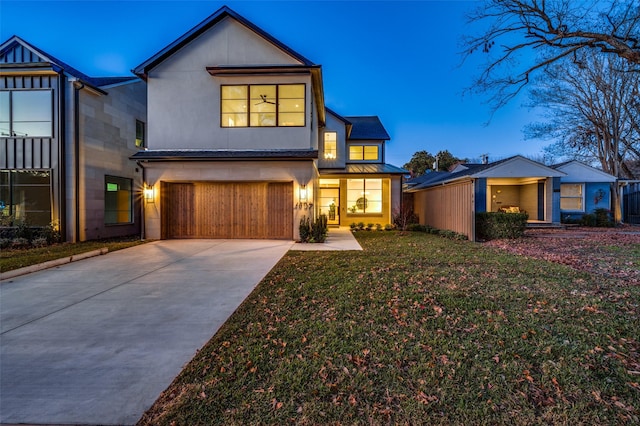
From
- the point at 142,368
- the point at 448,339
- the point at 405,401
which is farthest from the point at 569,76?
the point at 142,368

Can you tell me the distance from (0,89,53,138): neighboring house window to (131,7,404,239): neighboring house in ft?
10.3

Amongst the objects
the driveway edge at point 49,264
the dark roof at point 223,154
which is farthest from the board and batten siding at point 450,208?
the driveway edge at point 49,264

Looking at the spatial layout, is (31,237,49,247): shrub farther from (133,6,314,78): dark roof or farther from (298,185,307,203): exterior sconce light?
(298,185,307,203): exterior sconce light

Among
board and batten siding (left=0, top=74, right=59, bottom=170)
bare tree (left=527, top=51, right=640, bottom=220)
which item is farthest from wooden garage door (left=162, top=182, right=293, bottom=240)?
bare tree (left=527, top=51, right=640, bottom=220)

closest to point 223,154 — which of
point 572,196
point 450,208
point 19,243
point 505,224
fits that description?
point 19,243

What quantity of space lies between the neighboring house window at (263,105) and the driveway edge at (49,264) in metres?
5.70

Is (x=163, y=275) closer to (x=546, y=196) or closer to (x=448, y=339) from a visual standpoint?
(x=448, y=339)

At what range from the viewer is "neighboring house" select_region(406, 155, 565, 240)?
10.9m

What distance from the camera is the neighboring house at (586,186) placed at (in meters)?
15.3

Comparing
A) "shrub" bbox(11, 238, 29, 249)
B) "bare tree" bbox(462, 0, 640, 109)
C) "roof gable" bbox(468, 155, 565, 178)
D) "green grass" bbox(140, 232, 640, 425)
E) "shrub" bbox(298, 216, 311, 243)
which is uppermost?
"bare tree" bbox(462, 0, 640, 109)

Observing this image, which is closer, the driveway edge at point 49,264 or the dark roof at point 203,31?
the driveway edge at point 49,264

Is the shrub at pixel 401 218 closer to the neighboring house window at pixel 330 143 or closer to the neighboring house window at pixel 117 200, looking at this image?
the neighboring house window at pixel 330 143

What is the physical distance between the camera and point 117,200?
38.7 ft

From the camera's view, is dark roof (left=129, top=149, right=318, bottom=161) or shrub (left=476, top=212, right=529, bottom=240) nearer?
dark roof (left=129, top=149, right=318, bottom=161)
